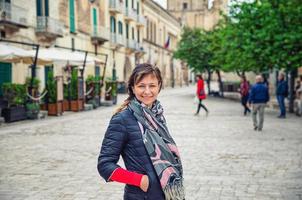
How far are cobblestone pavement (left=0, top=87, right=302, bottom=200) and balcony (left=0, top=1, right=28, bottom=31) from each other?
26.6 feet

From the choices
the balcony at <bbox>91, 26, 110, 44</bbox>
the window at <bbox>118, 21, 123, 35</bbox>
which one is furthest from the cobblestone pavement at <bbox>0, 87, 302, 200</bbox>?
the window at <bbox>118, 21, 123, 35</bbox>

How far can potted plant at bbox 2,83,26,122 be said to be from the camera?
14594 mm

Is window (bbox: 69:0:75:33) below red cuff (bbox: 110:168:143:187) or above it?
above

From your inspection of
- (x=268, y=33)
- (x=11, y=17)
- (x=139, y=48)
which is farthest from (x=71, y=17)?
(x=139, y=48)

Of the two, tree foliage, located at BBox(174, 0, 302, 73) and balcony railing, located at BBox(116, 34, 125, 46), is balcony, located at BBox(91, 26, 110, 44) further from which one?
tree foliage, located at BBox(174, 0, 302, 73)

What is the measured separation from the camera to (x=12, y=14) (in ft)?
66.5

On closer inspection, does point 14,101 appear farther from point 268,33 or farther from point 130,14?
point 130,14

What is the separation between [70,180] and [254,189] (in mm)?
2578

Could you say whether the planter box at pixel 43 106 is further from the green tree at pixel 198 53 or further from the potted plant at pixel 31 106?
the green tree at pixel 198 53

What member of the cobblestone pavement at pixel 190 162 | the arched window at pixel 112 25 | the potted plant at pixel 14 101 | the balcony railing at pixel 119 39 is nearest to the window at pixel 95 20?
the arched window at pixel 112 25

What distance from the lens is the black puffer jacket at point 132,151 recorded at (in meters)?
2.53

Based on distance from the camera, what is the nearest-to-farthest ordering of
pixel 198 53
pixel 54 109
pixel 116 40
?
pixel 54 109
pixel 198 53
pixel 116 40

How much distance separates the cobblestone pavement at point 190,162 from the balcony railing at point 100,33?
2058cm

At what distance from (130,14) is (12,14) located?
24114 mm
